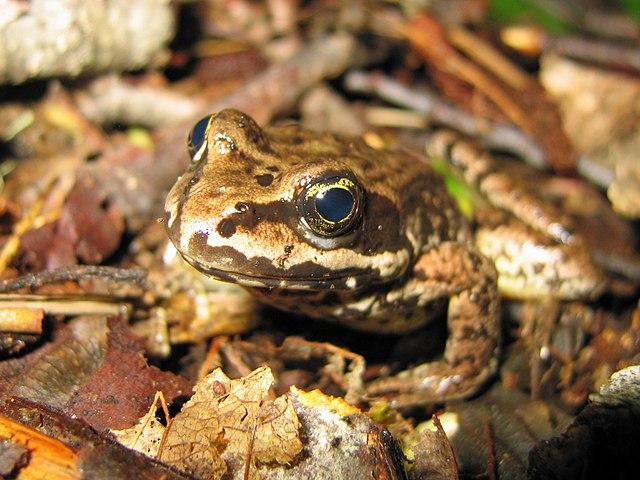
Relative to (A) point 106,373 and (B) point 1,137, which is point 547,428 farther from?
(B) point 1,137

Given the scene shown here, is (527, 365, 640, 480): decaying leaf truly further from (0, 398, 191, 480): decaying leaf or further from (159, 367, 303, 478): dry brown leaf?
(0, 398, 191, 480): decaying leaf

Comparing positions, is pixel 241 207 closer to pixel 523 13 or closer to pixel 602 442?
pixel 602 442

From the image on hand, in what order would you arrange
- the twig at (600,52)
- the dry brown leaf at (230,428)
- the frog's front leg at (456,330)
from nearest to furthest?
the dry brown leaf at (230,428), the frog's front leg at (456,330), the twig at (600,52)

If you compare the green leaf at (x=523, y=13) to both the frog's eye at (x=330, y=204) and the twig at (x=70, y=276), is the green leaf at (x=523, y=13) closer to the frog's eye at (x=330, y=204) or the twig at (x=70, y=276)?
the frog's eye at (x=330, y=204)

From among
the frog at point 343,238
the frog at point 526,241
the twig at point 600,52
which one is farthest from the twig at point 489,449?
the twig at point 600,52

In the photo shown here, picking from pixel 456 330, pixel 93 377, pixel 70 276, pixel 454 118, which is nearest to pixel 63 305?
pixel 70 276

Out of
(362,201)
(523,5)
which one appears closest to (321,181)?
(362,201)
